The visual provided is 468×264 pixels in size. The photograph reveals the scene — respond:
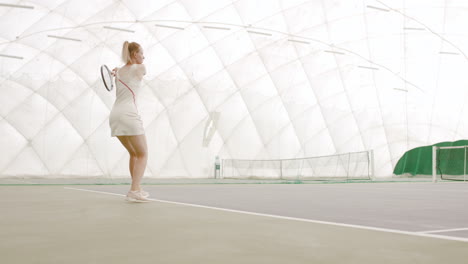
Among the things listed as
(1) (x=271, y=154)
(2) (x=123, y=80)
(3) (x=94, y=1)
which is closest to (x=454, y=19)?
(1) (x=271, y=154)

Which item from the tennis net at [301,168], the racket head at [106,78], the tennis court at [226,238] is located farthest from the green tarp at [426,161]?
the tennis court at [226,238]

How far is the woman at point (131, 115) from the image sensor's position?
27.9ft

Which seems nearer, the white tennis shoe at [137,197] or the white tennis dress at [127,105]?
the white tennis shoe at [137,197]

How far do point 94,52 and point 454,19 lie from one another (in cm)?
2382

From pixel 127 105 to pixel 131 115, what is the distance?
22cm

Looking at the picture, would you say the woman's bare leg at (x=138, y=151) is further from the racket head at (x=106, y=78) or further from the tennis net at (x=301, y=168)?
the tennis net at (x=301, y=168)

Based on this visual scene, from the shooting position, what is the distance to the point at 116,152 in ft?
112

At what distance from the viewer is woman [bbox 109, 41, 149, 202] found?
8.49m

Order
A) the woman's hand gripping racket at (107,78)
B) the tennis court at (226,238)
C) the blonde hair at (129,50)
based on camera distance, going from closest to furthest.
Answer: the tennis court at (226,238) < the blonde hair at (129,50) < the woman's hand gripping racket at (107,78)

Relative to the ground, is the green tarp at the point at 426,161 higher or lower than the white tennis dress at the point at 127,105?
higher

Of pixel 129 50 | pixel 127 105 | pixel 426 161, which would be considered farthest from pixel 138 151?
pixel 426 161

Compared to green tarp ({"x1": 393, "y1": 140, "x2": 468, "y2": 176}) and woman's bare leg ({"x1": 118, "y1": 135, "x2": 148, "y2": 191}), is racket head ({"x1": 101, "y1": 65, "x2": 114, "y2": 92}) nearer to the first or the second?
woman's bare leg ({"x1": 118, "y1": 135, "x2": 148, "y2": 191})

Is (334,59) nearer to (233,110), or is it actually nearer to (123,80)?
(233,110)

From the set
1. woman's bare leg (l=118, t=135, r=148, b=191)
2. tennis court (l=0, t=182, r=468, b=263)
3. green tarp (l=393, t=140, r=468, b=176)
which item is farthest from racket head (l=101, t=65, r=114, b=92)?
A: green tarp (l=393, t=140, r=468, b=176)
